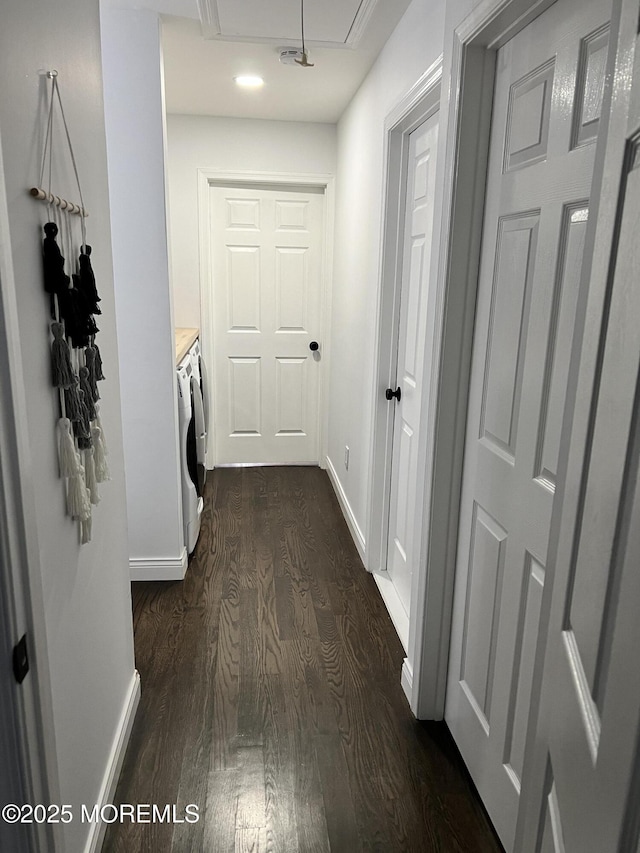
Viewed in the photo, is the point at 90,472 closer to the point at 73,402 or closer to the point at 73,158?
the point at 73,402

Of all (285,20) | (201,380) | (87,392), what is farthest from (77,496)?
(201,380)

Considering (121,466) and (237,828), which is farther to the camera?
(121,466)

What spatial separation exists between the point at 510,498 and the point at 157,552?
1.91m

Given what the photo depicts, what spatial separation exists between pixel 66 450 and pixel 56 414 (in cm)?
8

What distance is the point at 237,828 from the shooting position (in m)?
1.64

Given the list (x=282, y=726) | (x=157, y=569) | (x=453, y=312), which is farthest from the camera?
(x=157, y=569)

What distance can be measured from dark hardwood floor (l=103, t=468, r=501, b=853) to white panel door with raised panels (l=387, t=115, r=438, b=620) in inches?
11.9

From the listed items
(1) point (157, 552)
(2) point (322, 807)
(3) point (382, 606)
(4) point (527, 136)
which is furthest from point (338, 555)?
(4) point (527, 136)

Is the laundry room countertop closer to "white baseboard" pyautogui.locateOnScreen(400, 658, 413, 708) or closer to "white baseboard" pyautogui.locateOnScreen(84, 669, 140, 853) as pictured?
"white baseboard" pyautogui.locateOnScreen(84, 669, 140, 853)

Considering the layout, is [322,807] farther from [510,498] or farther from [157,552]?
[157,552]

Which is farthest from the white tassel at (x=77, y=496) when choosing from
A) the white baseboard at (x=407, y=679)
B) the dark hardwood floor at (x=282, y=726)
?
the white baseboard at (x=407, y=679)

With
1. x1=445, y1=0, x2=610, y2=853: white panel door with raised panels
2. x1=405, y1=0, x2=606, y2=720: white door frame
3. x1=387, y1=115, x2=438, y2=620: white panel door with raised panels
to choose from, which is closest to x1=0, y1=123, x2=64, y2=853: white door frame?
x1=445, y1=0, x2=610, y2=853: white panel door with raised panels

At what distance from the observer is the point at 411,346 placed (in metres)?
2.58

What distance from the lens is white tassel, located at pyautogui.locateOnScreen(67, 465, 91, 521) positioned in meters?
1.33
